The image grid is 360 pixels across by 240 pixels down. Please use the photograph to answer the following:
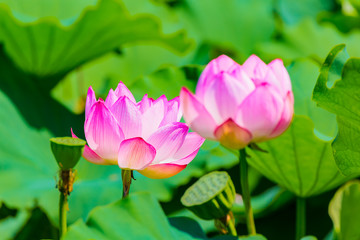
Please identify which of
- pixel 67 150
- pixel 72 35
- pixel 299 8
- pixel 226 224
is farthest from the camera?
pixel 299 8

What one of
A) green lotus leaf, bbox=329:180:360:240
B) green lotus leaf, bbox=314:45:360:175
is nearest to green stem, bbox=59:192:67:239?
green lotus leaf, bbox=314:45:360:175

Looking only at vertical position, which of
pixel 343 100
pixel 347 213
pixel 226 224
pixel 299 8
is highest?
pixel 343 100

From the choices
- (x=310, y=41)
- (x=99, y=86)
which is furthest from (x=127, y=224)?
(x=310, y=41)

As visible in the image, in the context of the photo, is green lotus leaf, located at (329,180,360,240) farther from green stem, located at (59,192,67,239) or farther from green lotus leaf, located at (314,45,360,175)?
green stem, located at (59,192,67,239)

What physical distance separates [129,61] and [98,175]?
2.05 feet

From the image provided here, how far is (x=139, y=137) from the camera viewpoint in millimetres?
535

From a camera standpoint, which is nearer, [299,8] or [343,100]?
[343,100]

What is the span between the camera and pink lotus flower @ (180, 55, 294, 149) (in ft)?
1.70

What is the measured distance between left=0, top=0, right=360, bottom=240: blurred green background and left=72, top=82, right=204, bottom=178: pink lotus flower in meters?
0.11

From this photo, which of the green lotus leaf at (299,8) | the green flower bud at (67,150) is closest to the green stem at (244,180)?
the green flower bud at (67,150)

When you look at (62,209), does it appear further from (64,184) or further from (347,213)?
(347,213)

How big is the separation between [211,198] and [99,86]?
3.82ft

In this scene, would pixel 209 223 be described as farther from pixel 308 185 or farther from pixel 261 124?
pixel 261 124

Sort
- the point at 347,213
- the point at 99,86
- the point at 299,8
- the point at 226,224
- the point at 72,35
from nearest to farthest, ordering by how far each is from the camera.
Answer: the point at 226,224 < the point at 347,213 < the point at 72,35 < the point at 99,86 < the point at 299,8
